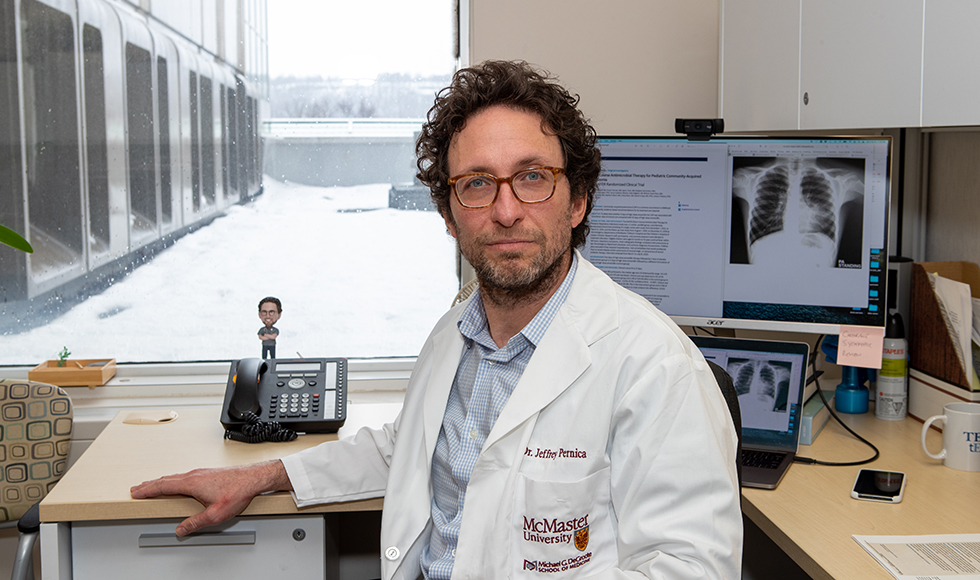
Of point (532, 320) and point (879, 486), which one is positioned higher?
point (532, 320)

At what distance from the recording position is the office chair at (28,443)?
74.4 inches

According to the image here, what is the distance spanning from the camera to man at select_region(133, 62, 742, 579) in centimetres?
103

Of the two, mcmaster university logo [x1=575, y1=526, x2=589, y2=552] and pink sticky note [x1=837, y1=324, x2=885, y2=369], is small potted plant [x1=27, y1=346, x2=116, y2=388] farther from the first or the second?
pink sticky note [x1=837, y1=324, x2=885, y2=369]

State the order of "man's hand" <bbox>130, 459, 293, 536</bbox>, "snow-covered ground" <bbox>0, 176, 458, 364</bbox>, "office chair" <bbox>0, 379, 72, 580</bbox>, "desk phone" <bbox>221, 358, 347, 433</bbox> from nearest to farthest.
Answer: "man's hand" <bbox>130, 459, 293, 536</bbox> → "desk phone" <bbox>221, 358, 347, 433</bbox> → "office chair" <bbox>0, 379, 72, 580</bbox> → "snow-covered ground" <bbox>0, 176, 458, 364</bbox>

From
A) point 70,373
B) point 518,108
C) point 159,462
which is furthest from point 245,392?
point 518,108

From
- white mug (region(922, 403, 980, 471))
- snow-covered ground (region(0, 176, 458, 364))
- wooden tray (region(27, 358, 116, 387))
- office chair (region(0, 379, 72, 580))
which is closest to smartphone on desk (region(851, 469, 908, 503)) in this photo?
white mug (region(922, 403, 980, 471))

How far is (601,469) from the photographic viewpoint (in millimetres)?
1101

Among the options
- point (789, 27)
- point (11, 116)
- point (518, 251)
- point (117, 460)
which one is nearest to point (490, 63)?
point (518, 251)

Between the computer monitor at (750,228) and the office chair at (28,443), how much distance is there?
1.38 metres

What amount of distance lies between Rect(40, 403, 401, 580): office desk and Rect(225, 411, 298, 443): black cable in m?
0.01

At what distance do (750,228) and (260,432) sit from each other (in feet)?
3.92

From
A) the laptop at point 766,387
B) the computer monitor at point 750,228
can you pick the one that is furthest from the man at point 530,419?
the laptop at point 766,387

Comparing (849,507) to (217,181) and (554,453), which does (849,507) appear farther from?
(217,181)

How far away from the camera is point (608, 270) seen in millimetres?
1887
